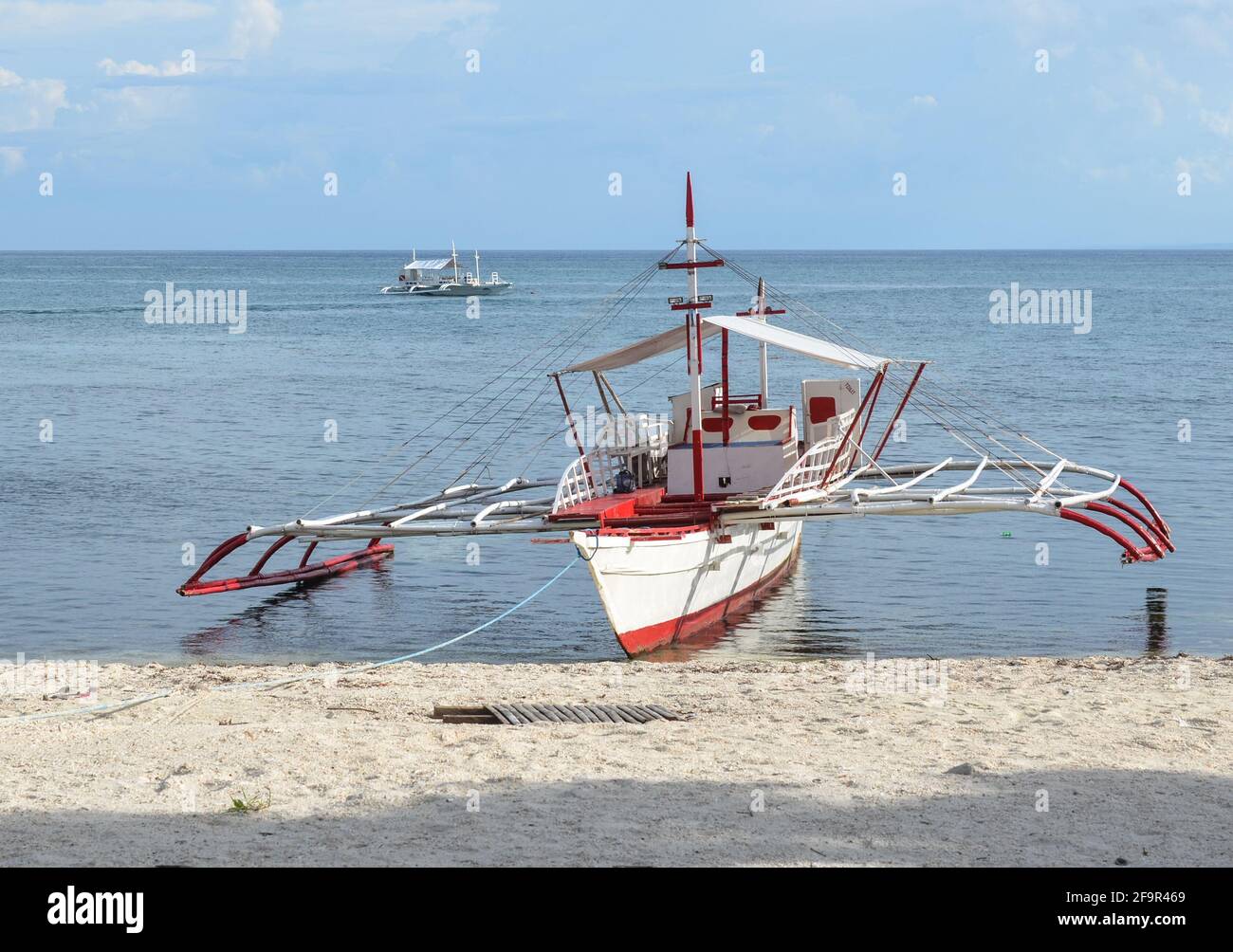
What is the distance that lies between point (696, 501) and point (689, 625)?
6.27 ft

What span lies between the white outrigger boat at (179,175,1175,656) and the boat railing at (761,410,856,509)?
3 cm

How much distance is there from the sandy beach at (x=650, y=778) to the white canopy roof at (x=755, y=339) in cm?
684

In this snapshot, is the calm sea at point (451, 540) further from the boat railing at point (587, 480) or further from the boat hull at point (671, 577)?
the boat railing at point (587, 480)

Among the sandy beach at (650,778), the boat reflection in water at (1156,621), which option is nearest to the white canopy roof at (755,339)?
the boat reflection in water at (1156,621)

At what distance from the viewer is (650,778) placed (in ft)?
32.0

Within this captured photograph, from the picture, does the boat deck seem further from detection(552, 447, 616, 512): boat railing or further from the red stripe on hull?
the red stripe on hull

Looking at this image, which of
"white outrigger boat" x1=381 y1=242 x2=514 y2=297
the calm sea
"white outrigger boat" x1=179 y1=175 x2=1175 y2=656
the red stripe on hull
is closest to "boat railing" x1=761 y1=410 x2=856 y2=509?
"white outrigger boat" x1=179 y1=175 x2=1175 y2=656

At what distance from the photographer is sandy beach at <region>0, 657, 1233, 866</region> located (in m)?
8.19

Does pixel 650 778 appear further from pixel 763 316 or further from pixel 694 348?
pixel 763 316

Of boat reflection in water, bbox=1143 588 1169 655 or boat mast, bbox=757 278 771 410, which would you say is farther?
boat mast, bbox=757 278 771 410

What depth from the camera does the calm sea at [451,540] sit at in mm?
18969
